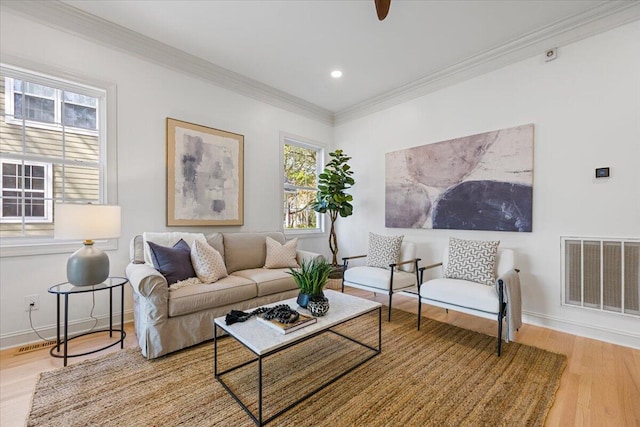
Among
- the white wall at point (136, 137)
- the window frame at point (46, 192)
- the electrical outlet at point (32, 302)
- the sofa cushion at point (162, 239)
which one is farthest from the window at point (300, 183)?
the electrical outlet at point (32, 302)

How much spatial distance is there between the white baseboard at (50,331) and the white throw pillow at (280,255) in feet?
5.13

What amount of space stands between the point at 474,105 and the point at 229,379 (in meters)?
3.82

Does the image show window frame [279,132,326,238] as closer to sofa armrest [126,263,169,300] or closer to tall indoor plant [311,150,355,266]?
tall indoor plant [311,150,355,266]

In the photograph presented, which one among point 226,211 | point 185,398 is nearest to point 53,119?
point 226,211

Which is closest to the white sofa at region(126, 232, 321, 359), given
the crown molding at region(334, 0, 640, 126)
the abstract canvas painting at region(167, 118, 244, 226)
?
the abstract canvas painting at region(167, 118, 244, 226)

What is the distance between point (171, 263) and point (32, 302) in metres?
1.24

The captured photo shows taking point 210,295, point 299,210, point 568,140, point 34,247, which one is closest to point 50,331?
point 34,247

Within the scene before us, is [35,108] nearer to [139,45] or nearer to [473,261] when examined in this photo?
[139,45]

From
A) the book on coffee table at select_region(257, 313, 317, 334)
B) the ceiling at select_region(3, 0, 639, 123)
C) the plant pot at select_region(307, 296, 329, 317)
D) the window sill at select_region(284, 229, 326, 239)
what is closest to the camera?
the book on coffee table at select_region(257, 313, 317, 334)

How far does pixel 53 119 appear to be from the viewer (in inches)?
105

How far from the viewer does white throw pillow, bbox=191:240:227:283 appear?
2.67 meters

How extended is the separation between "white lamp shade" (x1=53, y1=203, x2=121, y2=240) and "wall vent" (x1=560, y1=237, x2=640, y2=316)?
163 inches

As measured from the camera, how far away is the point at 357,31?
2.87 metres

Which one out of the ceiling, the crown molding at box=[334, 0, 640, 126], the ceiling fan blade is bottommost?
the ceiling fan blade
